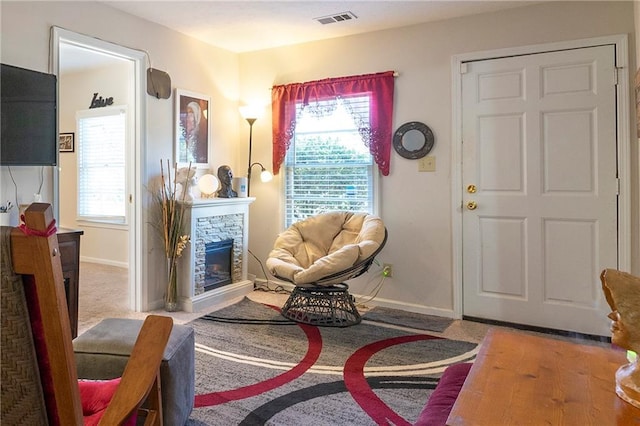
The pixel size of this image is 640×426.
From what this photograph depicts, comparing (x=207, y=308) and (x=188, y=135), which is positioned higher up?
(x=188, y=135)

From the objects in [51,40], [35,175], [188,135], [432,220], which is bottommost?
[432,220]

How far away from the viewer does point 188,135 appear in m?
4.10

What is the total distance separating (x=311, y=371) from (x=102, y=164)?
4.47 metres

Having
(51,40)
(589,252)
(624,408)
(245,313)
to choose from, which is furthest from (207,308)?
(624,408)

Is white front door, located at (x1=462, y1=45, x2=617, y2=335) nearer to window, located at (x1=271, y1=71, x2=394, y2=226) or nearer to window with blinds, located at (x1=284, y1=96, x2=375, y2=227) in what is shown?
window, located at (x1=271, y1=71, x2=394, y2=226)

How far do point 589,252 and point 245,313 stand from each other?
2681 mm

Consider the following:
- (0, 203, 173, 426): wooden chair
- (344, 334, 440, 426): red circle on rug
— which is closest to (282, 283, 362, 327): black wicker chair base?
(344, 334, 440, 426): red circle on rug

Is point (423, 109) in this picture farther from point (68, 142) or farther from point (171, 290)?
point (68, 142)

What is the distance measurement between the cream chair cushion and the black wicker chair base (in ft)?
0.66

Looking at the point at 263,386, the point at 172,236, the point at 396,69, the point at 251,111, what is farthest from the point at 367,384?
the point at 251,111

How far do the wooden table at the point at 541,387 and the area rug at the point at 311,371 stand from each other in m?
0.81

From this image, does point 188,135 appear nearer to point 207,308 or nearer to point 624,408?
point 207,308

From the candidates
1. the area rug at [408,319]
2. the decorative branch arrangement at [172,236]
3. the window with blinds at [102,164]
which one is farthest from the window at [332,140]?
the window with blinds at [102,164]

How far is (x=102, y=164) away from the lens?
18.7ft
